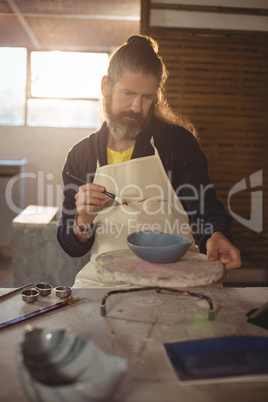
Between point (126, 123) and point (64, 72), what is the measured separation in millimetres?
4811

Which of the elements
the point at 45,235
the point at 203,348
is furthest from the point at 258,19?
the point at 203,348

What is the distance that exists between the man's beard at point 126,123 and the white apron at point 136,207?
0.15 m

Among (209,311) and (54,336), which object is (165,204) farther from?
(54,336)

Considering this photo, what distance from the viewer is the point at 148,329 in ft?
3.44

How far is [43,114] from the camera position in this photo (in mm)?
6500

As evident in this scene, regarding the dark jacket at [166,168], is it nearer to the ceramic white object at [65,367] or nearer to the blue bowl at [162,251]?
the blue bowl at [162,251]

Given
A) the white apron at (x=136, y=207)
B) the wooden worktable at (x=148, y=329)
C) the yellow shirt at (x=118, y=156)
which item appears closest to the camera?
the wooden worktable at (x=148, y=329)

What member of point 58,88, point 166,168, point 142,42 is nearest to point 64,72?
point 58,88

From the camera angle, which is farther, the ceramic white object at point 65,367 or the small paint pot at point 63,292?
the small paint pot at point 63,292

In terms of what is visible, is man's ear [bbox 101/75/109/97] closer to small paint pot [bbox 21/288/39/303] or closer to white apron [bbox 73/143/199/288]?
white apron [bbox 73/143/199/288]

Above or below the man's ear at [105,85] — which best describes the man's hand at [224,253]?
below

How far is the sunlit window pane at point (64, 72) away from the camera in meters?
6.25

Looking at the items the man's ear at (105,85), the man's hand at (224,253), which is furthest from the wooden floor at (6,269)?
the man's hand at (224,253)

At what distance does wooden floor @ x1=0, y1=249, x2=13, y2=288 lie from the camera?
4.04 m
